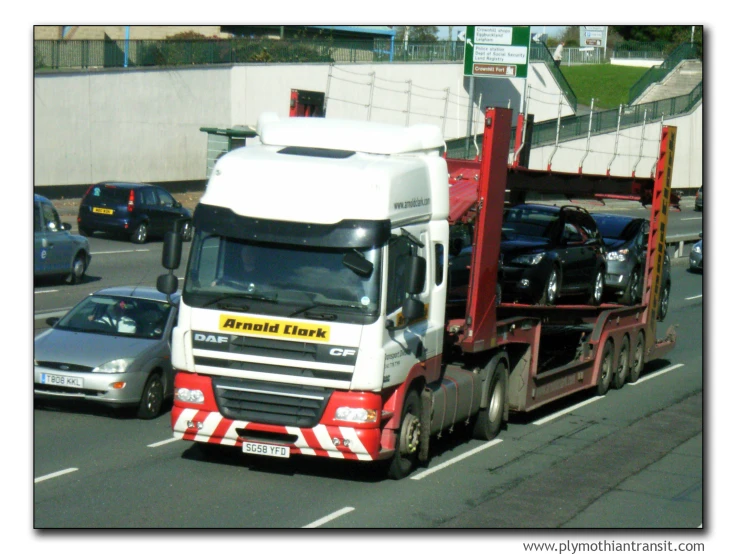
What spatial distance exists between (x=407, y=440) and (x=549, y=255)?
221 inches

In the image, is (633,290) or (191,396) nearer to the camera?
(191,396)

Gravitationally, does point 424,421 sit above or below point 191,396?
Answer: below

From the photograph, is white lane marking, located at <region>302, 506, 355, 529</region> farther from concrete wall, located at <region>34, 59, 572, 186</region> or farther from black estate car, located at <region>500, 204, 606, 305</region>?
concrete wall, located at <region>34, 59, 572, 186</region>

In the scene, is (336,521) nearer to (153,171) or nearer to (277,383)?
(277,383)

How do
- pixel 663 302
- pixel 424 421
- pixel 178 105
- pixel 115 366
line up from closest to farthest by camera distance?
pixel 424 421
pixel 115 366
pixel 663 302
pixel 178 105

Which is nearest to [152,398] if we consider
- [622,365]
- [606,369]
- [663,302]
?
[606,369]

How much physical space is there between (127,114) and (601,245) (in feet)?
78.4

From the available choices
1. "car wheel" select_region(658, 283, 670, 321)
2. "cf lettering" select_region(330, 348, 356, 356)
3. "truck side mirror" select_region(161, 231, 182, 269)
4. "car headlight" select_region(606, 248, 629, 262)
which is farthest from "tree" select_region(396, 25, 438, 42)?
"cf lettering" select_region(330, 348, 356, 356)

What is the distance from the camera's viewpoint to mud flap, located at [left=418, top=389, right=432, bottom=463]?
35.9 feet

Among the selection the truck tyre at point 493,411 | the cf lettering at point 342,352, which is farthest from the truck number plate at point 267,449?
the truck tyre at point 493,411

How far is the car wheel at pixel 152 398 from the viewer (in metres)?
12.7

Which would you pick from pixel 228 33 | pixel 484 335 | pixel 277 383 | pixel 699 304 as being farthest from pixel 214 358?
pixel 228 33

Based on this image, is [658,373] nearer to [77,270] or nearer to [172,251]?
[172,251]

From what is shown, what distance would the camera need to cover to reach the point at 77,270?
2344 centimetres
